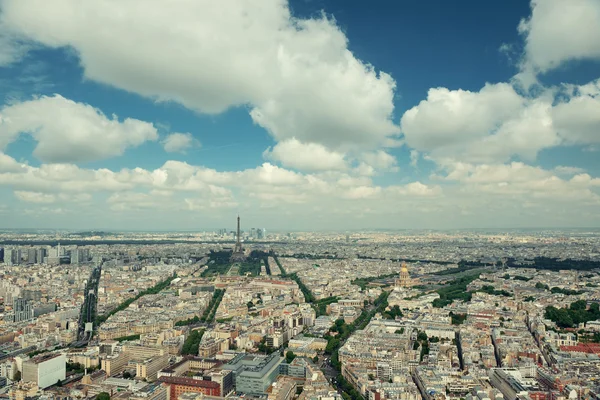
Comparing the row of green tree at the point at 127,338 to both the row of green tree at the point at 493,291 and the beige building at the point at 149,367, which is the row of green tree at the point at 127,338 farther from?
the row of green tree at the point at 493,291

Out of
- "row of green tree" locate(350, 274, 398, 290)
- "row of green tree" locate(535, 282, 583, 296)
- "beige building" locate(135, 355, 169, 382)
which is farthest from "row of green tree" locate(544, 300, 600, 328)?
A: "beige building" locate(135, 355, 169, 382)

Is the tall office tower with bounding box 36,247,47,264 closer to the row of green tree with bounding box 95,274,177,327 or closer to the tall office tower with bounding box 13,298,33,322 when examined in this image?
the row of green tree with bounding box 95,274,177,327

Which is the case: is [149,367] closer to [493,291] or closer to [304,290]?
[304,290]

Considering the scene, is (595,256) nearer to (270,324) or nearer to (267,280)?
(267,280)

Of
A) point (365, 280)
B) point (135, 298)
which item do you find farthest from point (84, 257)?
point (365, 280)

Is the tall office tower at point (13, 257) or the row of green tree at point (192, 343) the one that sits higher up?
the tall office tower at point (13, 257)

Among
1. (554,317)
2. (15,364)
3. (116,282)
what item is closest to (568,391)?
(554,317)

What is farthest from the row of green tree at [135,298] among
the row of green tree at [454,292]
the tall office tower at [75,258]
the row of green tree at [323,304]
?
the row of green tree at [454,292]
